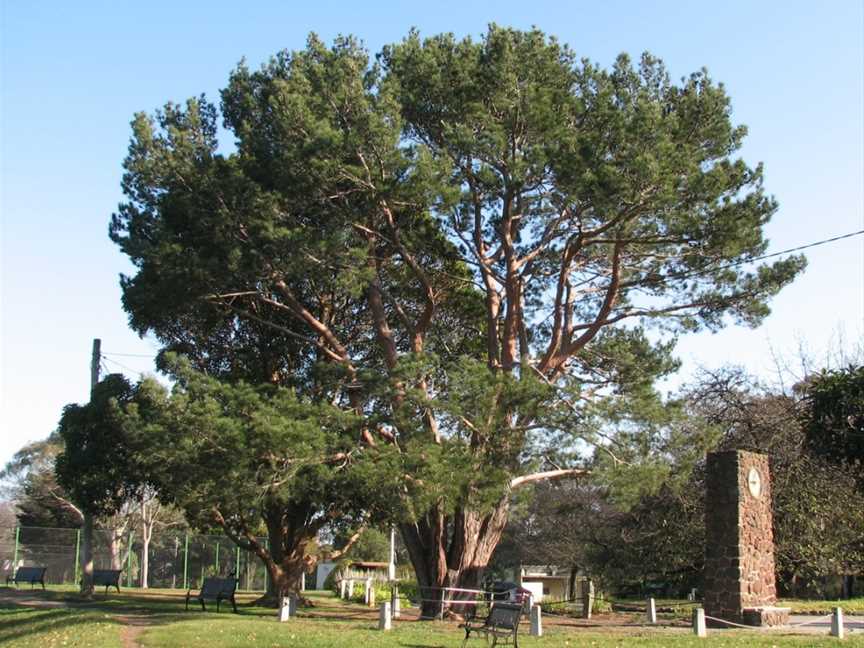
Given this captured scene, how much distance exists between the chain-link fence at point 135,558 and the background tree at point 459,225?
1785 centimetres

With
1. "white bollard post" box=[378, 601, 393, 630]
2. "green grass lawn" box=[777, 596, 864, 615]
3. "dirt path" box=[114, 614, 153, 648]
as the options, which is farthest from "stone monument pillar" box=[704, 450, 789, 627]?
"dirt path" box=[114, 614, 153, 648]

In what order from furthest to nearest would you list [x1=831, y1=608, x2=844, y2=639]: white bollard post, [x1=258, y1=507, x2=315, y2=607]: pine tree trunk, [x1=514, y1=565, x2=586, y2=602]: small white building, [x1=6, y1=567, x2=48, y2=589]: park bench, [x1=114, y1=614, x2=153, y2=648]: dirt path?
1. [x1=514, y1=565, x2=586, y2=602]: small white building
2. [x1=6, y1=567, x2=48, y2=589]: park bench
3. [x1=258, y1=507, x2=315, y2=607]: pine tree trunk
4. [x1=831, y1=608, x2=844, y2=639]: white bollard post
5. [x1=114, y1=614, x2=153, y2=648]: dirt path

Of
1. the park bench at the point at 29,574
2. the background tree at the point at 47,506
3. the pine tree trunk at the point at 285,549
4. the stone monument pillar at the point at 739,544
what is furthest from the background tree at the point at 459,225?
the background tree at the point at 47,506

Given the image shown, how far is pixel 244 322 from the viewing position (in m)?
25.9

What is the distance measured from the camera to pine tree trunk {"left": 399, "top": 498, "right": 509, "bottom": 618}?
69.2ft

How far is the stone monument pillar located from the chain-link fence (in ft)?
73.7

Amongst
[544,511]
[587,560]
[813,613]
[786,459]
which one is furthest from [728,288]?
[544,511]

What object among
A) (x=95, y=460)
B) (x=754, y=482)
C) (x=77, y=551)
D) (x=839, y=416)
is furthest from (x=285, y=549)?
(x=839, y=416)

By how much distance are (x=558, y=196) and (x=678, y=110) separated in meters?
3.33

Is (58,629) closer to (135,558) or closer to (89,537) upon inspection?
(89,537)

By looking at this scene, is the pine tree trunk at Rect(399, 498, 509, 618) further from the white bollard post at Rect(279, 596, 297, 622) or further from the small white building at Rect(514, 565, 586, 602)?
the small white building at Rect(514, 565, 586, 602)

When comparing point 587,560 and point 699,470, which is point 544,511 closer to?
point 587,560

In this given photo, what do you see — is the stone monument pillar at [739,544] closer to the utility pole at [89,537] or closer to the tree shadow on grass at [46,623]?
the tree shadow on grass at [46,623]

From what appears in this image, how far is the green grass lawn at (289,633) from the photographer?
1461cm
